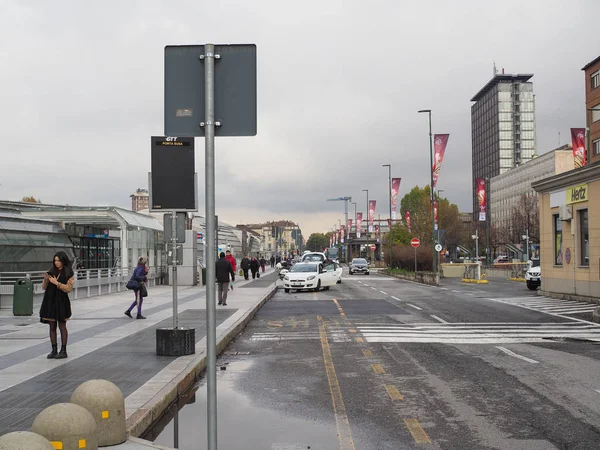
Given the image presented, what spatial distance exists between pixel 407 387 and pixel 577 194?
63.0 feet

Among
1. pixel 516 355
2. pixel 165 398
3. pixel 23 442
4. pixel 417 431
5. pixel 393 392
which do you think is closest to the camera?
pixel 23 442

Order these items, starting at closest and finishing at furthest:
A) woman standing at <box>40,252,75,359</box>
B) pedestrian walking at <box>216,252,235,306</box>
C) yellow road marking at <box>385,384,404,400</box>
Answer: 1. yellow road marking at <box>385,384,404,400</box>
2. woman standing at <box>40,252,75,359</box>
3. pedestrian walking at <box>216,252,235,306</box>

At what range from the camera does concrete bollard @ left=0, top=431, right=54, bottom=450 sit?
12.0 ft

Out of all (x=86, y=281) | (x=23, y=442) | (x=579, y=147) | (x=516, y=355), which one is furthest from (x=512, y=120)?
(x=23, y=442)

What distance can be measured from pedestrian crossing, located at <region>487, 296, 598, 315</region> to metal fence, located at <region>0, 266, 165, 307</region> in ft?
56.4

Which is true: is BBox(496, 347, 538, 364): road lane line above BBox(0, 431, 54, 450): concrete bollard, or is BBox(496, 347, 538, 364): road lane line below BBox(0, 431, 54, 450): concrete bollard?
below

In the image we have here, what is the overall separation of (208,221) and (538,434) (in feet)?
13.9

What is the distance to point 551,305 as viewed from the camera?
2317 centimetres

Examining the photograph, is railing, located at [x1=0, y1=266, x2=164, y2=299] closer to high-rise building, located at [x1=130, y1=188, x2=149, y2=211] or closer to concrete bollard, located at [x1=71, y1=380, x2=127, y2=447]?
concrete bollard, located at [x1=71, y1=380, x2=127, y2=447]

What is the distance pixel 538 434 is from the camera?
21.0ft

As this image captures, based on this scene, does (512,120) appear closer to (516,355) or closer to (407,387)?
(516,355)

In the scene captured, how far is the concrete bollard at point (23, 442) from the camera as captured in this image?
12.0 ft

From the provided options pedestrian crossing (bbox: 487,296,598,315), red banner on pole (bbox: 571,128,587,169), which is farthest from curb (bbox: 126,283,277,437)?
red banner on pole (bbox: 571,128,587,169)

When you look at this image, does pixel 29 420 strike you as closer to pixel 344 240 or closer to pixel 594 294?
pixel 594 294
